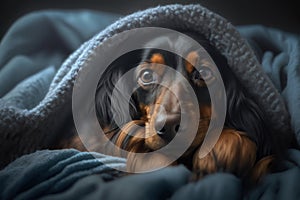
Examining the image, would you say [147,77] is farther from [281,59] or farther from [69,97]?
[281,59]

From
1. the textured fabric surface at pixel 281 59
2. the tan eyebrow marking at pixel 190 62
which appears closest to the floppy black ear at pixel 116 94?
the tan eyebrow marking at pixel 190 62

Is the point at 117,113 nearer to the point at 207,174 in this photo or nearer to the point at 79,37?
the point at 207,174

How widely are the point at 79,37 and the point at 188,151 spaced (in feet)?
1.85

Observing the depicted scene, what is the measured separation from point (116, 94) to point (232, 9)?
1.16 ft

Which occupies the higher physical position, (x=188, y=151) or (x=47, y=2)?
(x=47, y=2)

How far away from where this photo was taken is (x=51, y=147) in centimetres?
87

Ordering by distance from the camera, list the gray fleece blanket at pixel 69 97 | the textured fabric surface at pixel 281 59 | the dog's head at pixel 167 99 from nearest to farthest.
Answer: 1. the gray fleece blanket at pixel 69 97
2. the dog's head at pixel 167 99
3. the textured fabric surface at pixel 281 59

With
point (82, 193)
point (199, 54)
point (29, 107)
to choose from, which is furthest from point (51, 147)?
point (199, 54)

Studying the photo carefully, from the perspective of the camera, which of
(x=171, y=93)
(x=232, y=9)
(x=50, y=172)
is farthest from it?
(x=232, y=9)

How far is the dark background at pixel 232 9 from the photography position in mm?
1005

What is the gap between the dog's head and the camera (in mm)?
790

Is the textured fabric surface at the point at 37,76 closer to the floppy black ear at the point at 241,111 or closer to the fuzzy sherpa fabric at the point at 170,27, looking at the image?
the fuzzy sherpa fabric at the point at 170,27

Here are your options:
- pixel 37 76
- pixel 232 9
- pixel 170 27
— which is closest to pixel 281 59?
pixel 232 9

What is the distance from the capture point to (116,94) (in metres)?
0.88
